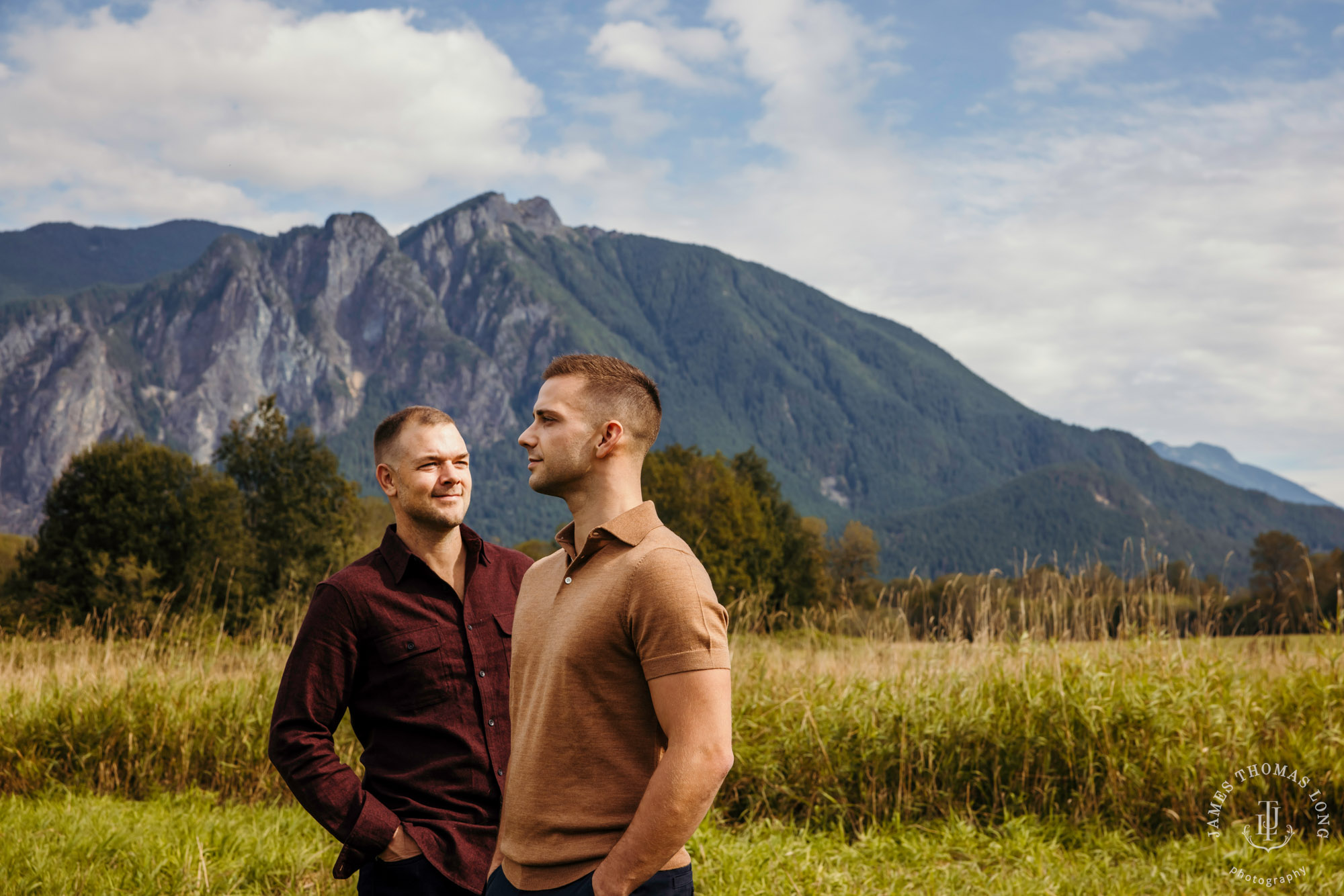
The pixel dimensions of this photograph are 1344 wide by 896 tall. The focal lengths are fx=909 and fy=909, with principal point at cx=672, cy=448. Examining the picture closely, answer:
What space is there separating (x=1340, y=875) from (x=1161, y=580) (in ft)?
11.6

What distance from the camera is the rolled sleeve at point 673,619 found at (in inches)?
70.2

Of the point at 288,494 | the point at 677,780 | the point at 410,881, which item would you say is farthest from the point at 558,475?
the point at 288,494

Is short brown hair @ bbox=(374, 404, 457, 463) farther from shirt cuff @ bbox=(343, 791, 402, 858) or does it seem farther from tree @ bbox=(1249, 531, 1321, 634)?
tree @ bbox=(1249, 531, 1321, 634)

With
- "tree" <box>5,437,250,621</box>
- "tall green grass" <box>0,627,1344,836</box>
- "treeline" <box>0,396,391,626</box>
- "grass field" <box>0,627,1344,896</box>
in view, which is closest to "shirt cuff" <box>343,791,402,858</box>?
"grass field" <box>0,627,1344,896</box>

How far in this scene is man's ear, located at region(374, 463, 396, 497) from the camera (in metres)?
2.92

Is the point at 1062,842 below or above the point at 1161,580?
below

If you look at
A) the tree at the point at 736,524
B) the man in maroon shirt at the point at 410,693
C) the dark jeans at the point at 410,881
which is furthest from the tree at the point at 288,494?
the dark jeans at the point at 410,881

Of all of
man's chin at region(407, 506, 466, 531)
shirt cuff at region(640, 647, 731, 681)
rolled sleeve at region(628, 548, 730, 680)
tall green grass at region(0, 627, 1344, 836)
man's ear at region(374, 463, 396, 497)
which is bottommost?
tall green grass at region(0, 627, 1344, 836)

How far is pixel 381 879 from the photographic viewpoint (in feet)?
8.38

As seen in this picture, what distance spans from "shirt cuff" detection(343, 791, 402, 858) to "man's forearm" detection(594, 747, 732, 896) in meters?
0.96

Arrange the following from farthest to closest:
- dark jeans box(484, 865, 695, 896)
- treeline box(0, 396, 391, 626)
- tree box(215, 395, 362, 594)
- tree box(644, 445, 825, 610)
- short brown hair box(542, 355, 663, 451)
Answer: tree box(644, 445, 825, 610)
tree box(215, 395, 362, 594)
treeline box(0, 396, 391, 626)
short brown hair box(542, 355, 663, 451)
dark jeans box(484, 865, 695, 896)

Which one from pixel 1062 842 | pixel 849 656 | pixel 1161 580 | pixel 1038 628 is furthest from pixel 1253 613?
pixel 1062 842

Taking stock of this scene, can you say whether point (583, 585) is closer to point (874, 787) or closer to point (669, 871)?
point (669, 871)

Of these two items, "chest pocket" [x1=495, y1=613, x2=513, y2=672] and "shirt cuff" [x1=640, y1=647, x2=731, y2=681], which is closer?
"shirt cuff" [x1=640, y1=647, x2=731, y2=681]
